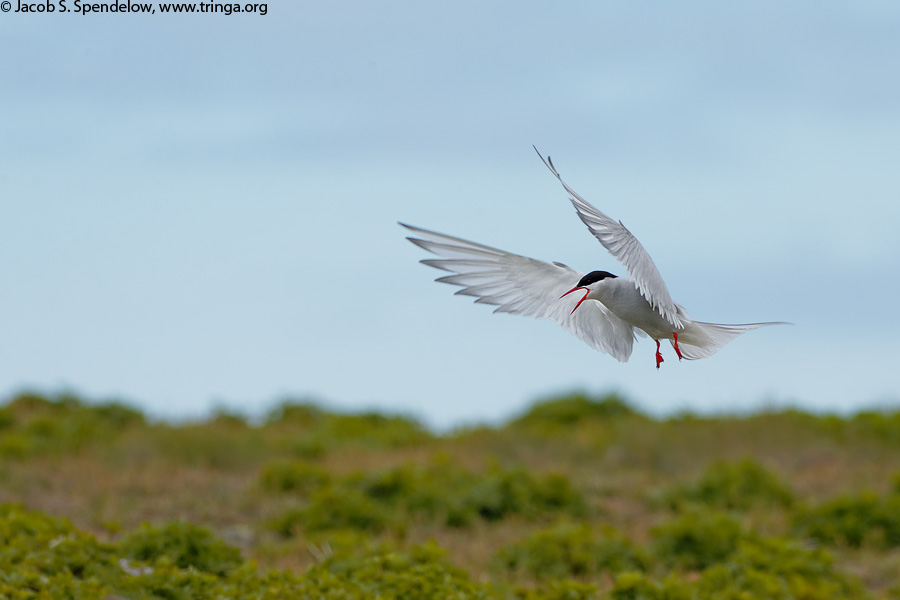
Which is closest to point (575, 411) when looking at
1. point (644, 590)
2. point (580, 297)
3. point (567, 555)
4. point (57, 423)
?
point (57, 423)

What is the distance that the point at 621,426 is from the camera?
17.4m

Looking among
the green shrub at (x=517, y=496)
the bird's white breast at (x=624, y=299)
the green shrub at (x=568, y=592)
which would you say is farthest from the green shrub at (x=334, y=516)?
the bird's white breast at (x=624, y=299)

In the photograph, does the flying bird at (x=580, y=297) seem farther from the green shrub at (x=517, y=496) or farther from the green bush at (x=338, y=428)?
the green bush at (x=338, y=428)

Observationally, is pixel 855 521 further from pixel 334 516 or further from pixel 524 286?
pixel 524 286

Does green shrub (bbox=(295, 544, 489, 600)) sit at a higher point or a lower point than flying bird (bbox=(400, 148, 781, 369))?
lower

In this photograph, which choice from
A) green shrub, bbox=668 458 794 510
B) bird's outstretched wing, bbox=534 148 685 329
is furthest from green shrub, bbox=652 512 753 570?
bird's outstretched wing, bbox=534 148 685 329

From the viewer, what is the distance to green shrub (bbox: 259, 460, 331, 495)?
12984mm

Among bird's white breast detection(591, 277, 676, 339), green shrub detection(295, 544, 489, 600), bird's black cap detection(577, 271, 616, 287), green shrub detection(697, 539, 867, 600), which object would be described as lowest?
green shrub detection(697, 539, 867, 600)

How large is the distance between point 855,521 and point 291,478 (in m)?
6.63

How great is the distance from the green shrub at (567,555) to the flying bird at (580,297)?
14.0 feet

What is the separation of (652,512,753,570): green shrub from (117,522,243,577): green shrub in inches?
166

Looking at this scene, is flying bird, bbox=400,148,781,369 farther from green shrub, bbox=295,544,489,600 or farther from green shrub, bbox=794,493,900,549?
green shrub, bbox=794,493,900,549

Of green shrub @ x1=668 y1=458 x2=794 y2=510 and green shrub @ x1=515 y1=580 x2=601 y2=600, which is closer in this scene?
green shrub @ x1=515 y1=580 x2=601 y2=600

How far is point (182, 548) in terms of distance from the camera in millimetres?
7809
